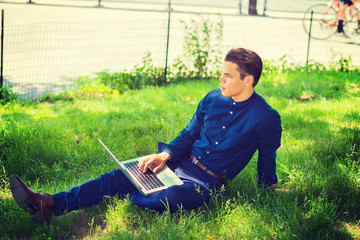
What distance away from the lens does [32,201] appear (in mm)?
3254

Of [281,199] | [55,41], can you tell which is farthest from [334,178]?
[55,41]

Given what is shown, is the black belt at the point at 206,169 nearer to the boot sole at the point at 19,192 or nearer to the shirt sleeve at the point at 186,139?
the shirt sleeve at the point at 186,139

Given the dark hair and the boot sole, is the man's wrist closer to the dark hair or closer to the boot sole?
the dark hair

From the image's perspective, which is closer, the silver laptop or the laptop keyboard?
the silver laptop

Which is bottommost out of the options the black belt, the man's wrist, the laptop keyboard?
the laptop keyboard

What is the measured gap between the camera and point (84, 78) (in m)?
8.08

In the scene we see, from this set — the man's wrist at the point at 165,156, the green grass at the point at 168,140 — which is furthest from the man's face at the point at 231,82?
the green grass at the point at 168,140

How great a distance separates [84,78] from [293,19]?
1294 cm

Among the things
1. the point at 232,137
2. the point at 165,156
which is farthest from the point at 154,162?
the point at 232,137

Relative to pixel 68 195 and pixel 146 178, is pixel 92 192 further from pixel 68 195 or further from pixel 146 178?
pixel 146 178

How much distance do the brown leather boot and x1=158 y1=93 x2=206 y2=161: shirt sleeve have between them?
112cm

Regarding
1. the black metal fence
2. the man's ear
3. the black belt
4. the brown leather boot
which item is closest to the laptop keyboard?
A: the black belt

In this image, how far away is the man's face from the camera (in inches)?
138

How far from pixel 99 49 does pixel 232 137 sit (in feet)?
23.7
